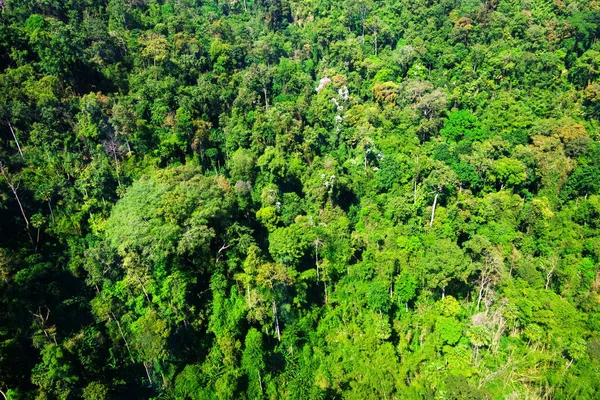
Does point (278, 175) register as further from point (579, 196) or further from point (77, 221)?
point (579, 196)

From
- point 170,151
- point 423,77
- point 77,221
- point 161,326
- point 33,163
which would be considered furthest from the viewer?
point 423,77

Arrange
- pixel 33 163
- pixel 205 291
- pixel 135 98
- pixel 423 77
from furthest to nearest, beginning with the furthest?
pixel 423 77 → pixel 135 98 → pixel 33 163 → pixel 205 291

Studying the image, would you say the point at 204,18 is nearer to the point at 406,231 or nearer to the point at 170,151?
the point at 170,151

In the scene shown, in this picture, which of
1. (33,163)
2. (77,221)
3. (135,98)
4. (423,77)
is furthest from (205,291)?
(423,77)

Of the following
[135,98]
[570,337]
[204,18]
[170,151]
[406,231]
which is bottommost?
[570,337]

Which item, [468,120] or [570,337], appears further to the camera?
[468,120]

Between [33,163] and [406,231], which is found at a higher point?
[33,163]
